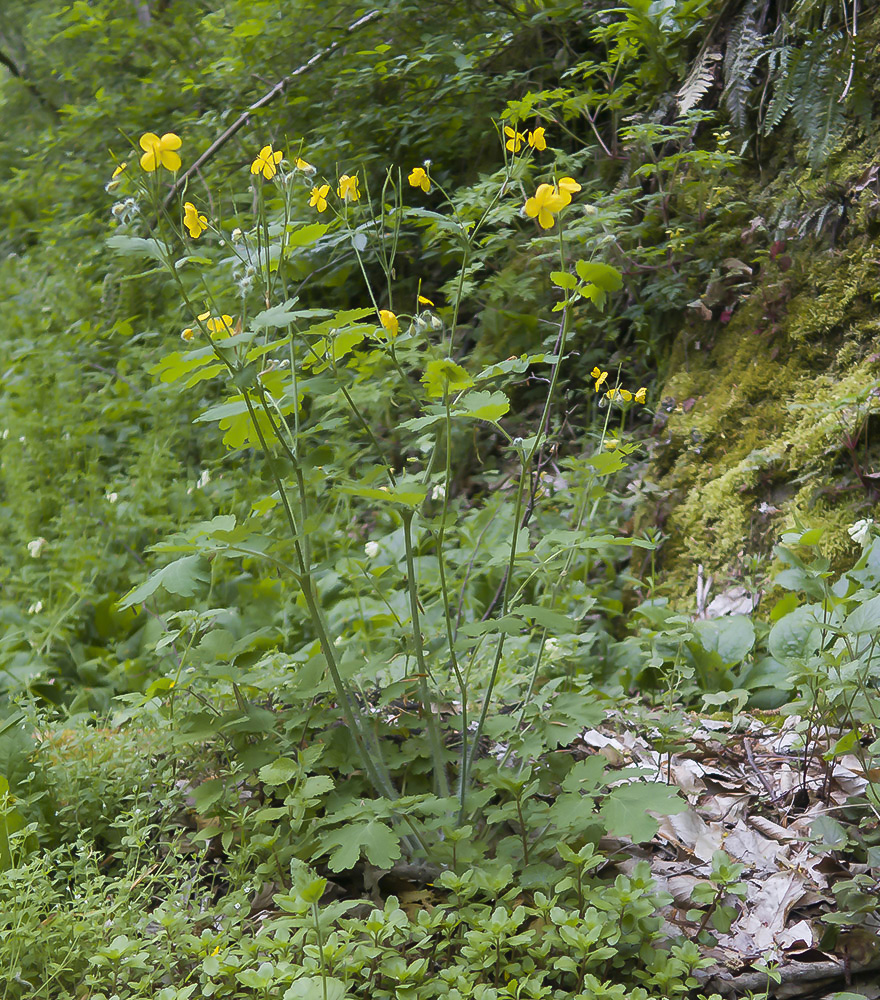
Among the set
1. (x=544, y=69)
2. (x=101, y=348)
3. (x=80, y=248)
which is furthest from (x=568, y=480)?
(x=80, y=248)

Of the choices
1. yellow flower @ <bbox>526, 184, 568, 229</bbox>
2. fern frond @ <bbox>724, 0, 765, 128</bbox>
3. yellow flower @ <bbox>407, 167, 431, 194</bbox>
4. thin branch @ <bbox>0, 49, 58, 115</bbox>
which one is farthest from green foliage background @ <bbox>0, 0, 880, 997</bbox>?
thin branch @ <bbox>0, 49, 58, 115</bbox>

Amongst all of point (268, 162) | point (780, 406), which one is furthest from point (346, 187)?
point (780, 406)

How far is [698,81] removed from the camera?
3.08 meters

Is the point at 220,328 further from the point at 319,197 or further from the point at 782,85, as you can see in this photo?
the point at 782,85

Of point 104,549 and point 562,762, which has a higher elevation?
point 562,762

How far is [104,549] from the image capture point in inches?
129

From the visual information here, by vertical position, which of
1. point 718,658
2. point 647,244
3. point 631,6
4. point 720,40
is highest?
point 631,6

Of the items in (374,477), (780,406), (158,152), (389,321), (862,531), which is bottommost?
(780,406)

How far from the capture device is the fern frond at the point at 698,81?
301 centimetres

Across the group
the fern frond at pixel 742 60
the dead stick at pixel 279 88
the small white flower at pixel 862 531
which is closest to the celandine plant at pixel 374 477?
the small white flower at pixel 862 531

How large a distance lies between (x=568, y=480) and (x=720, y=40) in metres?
1.94

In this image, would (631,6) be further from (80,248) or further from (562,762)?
(80,248)

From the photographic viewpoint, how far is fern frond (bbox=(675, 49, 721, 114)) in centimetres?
301

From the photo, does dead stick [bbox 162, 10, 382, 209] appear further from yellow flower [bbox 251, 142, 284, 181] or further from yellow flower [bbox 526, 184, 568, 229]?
yellow flower [bbox 526, 184, 568, 229]
